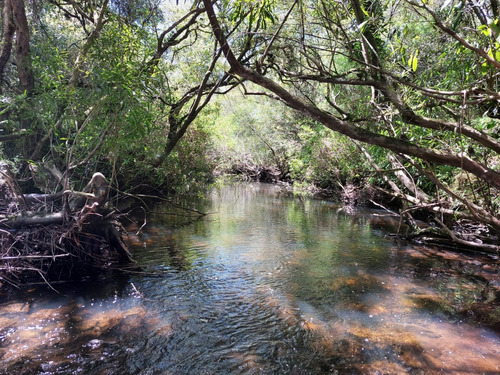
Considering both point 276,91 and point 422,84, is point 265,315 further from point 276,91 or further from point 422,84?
point 422,84

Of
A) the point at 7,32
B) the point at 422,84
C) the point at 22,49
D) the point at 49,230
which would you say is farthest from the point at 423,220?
the point at 7,32

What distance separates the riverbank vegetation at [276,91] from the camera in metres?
4.78

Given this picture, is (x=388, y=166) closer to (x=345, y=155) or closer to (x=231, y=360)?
(x=345, y=155)

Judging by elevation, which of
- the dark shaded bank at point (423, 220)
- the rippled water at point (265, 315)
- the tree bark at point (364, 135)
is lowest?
the rippled water at point (265, 315)

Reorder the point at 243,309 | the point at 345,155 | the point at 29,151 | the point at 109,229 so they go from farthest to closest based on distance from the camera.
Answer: the point at 345,155
the point at 29,151
the point at 109,229
the point at 243,309

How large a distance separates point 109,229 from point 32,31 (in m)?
7.97

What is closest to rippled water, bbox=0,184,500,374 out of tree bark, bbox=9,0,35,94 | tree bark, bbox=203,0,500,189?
tree bark, bbox=203,0,500,189

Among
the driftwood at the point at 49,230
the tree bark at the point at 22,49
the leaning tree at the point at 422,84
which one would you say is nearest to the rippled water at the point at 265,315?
the driftwood at the point at 49,230

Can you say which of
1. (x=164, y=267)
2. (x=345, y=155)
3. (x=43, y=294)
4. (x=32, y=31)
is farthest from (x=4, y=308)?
(x=345, y=155)

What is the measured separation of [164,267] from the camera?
6.25 meters

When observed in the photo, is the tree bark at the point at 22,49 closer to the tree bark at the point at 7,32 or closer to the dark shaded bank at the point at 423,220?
the tree bark at the point at 7,32

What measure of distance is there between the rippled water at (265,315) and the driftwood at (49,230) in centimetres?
47

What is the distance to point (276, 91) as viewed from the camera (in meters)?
4.98

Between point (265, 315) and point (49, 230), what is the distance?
3.67 meters
